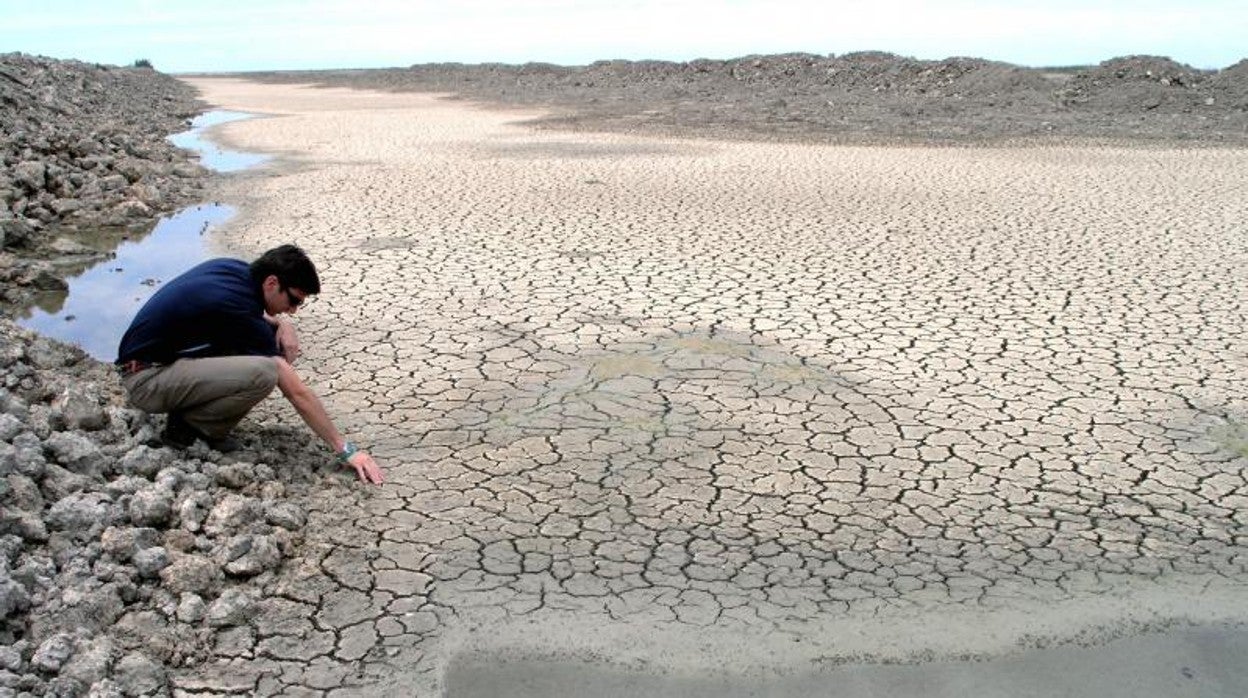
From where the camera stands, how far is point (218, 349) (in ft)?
15.5

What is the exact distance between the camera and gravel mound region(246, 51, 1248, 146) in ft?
66.6

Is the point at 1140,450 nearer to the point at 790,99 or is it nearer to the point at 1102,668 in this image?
the point at 1102,668

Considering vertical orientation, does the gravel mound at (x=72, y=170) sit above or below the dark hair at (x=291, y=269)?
below

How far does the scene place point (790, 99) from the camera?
3066 cm

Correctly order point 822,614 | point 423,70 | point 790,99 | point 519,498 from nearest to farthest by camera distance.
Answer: point 822,614, point 519,498, point 790,99, point 423,70

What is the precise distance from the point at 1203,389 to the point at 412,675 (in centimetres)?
471

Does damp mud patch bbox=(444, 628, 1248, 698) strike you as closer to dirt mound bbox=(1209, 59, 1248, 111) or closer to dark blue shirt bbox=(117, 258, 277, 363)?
dark blue shirt bbox=(117, 258, 277, 363)

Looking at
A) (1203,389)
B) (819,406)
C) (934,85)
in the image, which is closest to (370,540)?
(819,406)

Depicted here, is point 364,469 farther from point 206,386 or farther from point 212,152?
point 212,152

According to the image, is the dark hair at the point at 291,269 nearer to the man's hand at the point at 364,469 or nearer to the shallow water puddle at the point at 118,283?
the man's hand at the point at 364,469

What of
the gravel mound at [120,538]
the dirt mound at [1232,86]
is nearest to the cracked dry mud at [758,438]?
the gravel mound at [120,538]

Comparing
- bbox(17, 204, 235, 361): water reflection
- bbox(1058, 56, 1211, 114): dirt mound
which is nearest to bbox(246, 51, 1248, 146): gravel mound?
bbox(1058, 56, 1211, 114): dirt mound

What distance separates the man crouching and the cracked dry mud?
1.78 feet

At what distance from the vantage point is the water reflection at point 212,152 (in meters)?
17.0
